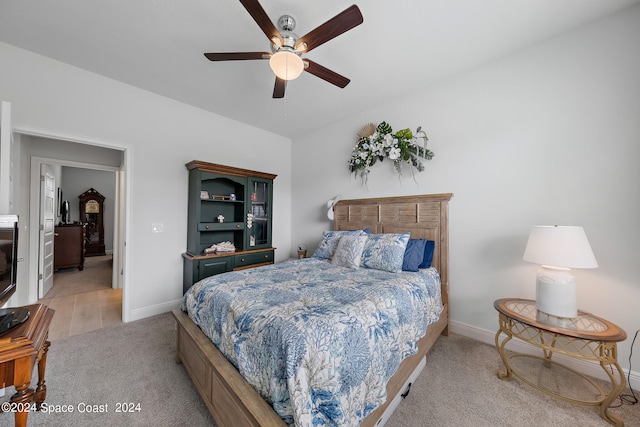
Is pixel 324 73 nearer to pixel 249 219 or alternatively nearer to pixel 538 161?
pixel 538 161

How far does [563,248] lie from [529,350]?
1.17 meters

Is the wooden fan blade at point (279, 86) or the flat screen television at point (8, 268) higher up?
the wooden fan blade at point (279, 86)

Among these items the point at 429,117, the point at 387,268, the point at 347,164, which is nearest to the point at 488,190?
the point at 429,117

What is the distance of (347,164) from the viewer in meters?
3.67

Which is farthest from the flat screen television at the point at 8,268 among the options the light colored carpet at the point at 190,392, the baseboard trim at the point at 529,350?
the baseboard trim at the point at 529,350

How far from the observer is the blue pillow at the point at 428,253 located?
2531 millimetres

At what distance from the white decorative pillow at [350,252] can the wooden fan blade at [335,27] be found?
1.84m

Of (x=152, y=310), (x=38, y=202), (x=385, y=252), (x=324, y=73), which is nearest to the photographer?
(x=324, y=73)

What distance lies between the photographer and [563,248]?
1.65 metres

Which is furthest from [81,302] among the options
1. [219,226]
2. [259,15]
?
[259,15]

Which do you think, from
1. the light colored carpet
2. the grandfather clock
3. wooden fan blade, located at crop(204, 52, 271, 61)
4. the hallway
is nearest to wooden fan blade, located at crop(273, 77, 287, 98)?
wooden fan blade, located at crop(204, 52, 271, 61)

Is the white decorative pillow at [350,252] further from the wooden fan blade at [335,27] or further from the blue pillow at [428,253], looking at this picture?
the wooden fan blade at [335,27]

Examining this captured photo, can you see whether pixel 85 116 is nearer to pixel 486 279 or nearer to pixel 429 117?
pixel 429 117

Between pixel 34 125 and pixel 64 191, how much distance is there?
6.06 meters
